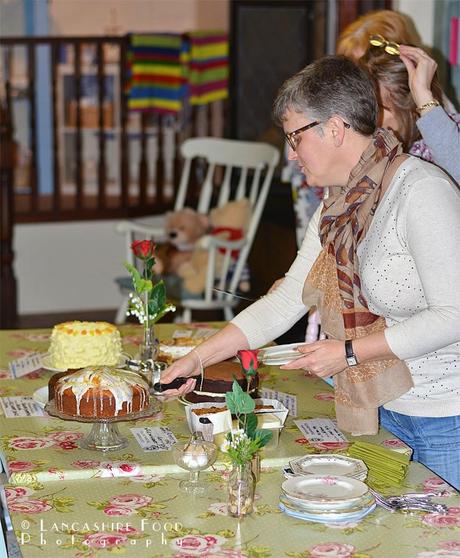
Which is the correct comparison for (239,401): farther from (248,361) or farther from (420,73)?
(420,73)

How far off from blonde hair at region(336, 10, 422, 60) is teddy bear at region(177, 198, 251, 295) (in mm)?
1615

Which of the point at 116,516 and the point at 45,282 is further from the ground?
the point at 116,516

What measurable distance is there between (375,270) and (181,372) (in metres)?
0.45

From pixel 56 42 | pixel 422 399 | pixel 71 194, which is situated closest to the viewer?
pixel 422 399

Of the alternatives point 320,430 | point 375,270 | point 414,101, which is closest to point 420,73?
point 414,101

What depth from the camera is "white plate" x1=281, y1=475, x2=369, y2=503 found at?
165 cm

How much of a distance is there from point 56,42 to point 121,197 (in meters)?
0.95

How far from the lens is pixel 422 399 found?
6.58 feet

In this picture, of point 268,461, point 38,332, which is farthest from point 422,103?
point 38,332

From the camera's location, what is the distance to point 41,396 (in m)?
2.20

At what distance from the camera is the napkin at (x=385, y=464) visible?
1.76 meters

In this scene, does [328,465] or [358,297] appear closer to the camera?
[328,465]

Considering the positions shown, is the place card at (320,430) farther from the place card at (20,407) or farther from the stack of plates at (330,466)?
the place card at (20,407)

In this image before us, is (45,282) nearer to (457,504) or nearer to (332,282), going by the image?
(332,282)
